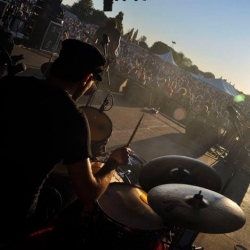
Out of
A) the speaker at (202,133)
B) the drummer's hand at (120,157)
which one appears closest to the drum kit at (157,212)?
the drummer's hand at (120,157)

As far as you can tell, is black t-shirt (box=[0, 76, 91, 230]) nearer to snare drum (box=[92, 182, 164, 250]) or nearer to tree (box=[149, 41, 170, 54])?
snare drum (box=[92, 182, 164, 250])

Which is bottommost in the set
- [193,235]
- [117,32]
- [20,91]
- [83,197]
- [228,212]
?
[193,235]

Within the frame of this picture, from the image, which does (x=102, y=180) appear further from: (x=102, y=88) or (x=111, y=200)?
(x=102, y=88)

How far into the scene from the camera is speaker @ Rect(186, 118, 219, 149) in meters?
10.7

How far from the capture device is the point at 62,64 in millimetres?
1901

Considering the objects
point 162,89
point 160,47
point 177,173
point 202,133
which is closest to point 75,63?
point 177,173

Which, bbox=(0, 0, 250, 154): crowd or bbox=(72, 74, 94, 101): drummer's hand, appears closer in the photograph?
bbox=(72, 74, 94, 101): drummer's hand

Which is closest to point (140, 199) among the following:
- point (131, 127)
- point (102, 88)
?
point (131, 127)

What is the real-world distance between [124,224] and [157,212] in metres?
0.32

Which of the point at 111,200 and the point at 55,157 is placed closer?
the point at 55,157

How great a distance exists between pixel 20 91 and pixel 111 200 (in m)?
1.53

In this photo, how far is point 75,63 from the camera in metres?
1.91

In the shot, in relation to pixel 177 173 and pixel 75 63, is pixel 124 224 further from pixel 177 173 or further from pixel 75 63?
pixel 75 63

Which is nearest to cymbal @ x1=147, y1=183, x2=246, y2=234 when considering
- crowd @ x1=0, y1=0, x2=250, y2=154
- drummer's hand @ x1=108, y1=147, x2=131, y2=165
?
drummer's hand @ x1=108, y1=147, x2=131, y2=165
